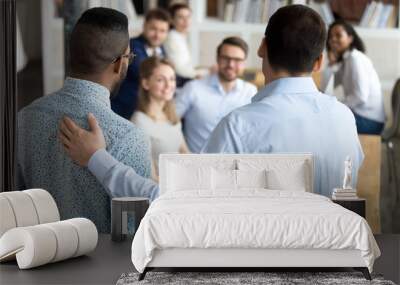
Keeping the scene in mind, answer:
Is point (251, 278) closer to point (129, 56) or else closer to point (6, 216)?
point (6, 216)

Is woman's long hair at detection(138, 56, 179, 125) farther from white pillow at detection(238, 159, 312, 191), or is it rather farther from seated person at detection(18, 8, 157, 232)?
white pillow at detection(238, 159, 312, 191)

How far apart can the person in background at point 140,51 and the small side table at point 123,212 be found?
90 cm

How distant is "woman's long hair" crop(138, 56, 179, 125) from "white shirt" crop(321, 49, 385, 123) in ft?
4.88

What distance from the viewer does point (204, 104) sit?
781 centimetres

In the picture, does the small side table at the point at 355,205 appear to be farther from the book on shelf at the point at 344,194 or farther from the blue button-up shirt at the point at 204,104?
the blue button-up shirt at the point at 204,104

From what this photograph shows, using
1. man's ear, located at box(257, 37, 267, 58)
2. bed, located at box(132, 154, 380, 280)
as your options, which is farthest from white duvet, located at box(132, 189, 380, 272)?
man's ear, located at box(257, 37, 267, 58)

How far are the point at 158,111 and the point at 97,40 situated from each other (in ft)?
2.75

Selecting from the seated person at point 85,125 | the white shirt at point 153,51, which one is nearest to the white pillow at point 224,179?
the seated person at point 85,125

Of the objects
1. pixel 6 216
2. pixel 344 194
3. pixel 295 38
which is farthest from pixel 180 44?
pixel 6 216

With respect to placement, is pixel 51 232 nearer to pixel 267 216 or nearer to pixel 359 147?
pixel 267 216

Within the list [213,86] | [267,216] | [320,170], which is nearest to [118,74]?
[213,86]

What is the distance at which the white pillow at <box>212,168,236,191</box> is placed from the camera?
6.98 m

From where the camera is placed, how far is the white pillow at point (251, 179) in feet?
23.0

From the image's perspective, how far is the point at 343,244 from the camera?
564 cm
